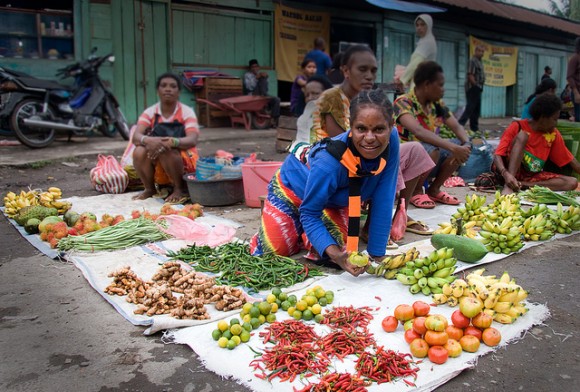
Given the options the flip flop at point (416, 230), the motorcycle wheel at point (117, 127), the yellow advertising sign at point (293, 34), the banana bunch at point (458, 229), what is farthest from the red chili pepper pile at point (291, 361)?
the yellow advertising sign at point (293, 34)

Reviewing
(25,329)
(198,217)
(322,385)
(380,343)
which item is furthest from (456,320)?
(198,217)

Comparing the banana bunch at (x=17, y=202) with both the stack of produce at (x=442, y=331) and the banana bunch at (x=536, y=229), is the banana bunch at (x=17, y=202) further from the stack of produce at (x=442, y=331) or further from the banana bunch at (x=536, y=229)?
the banana bunch at (x=536, y=229)

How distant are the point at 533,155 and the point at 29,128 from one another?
744cm

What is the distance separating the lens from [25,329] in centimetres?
277

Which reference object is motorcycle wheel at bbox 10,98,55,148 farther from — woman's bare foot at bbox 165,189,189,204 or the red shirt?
the red shirt

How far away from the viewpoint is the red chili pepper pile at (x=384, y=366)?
221 cm

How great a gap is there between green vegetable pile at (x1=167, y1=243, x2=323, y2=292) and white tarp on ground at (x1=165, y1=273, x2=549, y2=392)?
0.16 m

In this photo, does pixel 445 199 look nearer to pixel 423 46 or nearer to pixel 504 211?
pixel 504 211

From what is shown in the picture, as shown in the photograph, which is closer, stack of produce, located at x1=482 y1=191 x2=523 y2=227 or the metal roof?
stack of produce, located at x1=482 y1=191 x2=523 y2=227

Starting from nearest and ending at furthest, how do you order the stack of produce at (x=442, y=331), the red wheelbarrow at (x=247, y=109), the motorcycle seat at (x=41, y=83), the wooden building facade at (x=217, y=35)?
the stack of produce at (x=442, y=331), the motorcycle seat at (x=41, y=83), the wooden building facade at (x=217, y=35), the red wheelbarrow at (x=247, y=109)

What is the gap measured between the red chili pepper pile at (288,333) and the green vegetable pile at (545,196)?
3.64 metres

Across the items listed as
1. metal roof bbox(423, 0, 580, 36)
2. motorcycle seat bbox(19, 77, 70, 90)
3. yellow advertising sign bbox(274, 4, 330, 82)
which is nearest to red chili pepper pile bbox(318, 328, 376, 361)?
motorcycle seat bbox(19, 77, 70, 90)

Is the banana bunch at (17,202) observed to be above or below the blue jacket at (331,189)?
below

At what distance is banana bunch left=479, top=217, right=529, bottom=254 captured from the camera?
3.84m
